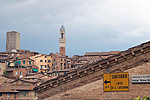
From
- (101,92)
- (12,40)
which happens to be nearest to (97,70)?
(101,92)

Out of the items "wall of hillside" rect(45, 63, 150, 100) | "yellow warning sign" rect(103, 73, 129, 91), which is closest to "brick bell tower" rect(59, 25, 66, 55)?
"wall of hillside" rect(45, 63, 150, 100)

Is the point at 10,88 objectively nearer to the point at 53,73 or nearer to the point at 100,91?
the point at 53,73

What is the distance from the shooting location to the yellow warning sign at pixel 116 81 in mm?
20594

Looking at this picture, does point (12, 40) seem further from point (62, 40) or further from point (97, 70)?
point (97, 70)

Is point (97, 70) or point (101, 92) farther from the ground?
point (97, 70)

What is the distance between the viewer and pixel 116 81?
2112cm

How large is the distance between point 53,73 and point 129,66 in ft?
189

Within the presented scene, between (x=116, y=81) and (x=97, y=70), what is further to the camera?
(x=97, y=70)

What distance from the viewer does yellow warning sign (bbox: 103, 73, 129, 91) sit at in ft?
67.6

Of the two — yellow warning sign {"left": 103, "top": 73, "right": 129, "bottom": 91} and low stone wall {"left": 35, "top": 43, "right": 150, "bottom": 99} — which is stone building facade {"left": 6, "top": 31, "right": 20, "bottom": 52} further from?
yellow warning sign {"left": 103, "top": 73, "right": 129, "bottom": 91}

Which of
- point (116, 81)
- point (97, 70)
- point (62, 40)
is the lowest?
point (116, 81)

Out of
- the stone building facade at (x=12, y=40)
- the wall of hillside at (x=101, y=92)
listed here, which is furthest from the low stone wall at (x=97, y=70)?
the stone building facade at (x=12, y=40)

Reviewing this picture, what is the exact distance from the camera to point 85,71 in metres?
23.0

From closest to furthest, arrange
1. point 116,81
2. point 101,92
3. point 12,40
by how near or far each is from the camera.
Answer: point 116,81
point 101,92
point 12,40
